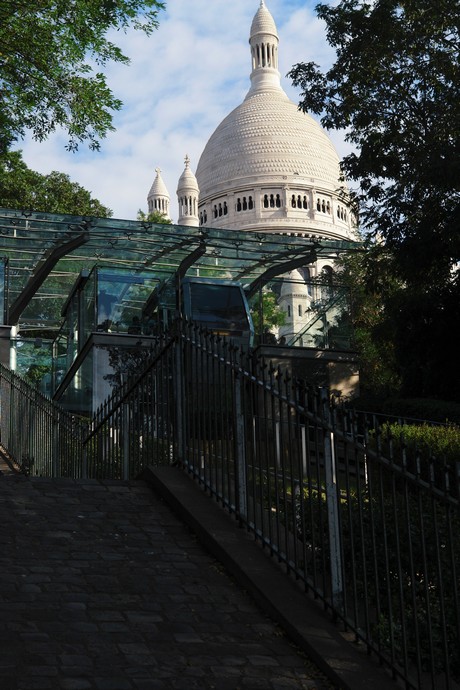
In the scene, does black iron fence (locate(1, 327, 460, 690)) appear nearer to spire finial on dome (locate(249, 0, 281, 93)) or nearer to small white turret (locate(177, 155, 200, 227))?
small white turret (locate(177, 155, 200, 227))

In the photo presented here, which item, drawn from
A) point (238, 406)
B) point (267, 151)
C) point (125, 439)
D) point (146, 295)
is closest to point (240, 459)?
point (238, 406)

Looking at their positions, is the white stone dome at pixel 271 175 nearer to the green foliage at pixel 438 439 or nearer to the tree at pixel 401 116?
the tree at pixel 401 116

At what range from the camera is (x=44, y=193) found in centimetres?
3791

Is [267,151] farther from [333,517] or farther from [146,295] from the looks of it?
[333,517]

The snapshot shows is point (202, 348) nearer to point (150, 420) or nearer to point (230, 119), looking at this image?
point (150, 420)

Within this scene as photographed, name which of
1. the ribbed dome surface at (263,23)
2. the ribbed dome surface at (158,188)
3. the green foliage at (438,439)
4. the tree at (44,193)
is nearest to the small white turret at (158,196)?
the ribbed dome surface at (158,188)

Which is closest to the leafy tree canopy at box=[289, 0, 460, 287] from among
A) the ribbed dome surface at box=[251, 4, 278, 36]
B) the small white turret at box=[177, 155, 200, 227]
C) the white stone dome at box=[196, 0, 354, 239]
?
the white stone dome at box=[196, 0, 354, 239]

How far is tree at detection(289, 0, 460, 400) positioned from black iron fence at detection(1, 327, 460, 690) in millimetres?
11684

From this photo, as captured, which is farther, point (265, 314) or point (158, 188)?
point (158, 188)

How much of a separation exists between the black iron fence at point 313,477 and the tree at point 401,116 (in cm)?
1168

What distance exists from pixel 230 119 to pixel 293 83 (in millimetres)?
99581

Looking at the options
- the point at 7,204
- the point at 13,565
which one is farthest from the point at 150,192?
the point at 13,565

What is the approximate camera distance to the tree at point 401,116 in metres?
20.6

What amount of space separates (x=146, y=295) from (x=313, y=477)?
17937 millimetres
